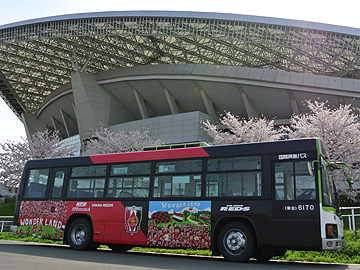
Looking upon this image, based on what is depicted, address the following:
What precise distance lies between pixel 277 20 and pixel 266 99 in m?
8.45

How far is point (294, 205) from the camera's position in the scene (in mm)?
8688

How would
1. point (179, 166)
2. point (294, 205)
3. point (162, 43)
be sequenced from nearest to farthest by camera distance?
point (294, 205)
point (179, 166)
point (162, 43)

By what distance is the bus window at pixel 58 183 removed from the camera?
1265cm

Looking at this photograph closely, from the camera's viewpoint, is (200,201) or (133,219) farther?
(133,219)

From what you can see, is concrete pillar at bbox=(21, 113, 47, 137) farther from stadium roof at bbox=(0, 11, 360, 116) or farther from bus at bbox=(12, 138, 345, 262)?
bus at bbox=(12, 138, 345, 262)

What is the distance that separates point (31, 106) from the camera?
3034 inches

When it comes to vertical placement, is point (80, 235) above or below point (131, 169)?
below

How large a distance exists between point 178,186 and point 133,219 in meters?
1.81

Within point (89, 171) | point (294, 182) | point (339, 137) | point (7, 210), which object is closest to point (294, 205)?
point (294, 182)

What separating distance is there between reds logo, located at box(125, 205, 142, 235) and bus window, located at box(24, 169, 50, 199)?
3.92m

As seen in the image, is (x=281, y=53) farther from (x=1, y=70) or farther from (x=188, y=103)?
(x=1, y=70)

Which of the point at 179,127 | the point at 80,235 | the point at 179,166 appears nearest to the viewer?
the point at 179,166

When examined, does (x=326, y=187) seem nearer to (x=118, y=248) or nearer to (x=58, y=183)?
(x=118, y=248)

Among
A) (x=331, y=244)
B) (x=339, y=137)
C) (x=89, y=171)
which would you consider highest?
(x=339, y=137)
